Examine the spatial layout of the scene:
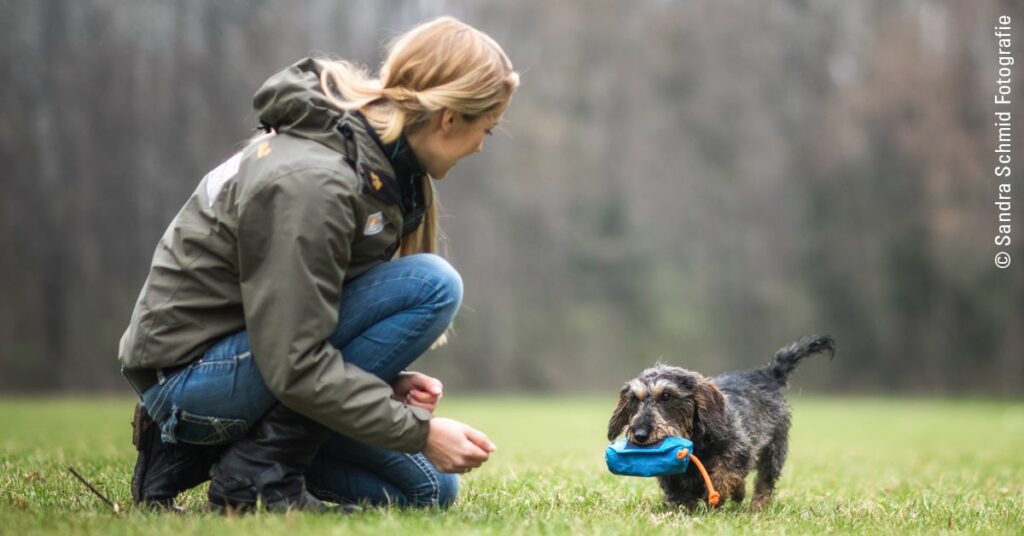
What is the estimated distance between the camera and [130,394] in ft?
73.9

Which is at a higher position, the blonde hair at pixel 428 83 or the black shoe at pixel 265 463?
the blonde hair at pixel 428 83

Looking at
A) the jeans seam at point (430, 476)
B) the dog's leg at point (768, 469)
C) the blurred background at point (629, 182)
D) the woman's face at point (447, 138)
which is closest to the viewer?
the woman's face at point (447, 138)

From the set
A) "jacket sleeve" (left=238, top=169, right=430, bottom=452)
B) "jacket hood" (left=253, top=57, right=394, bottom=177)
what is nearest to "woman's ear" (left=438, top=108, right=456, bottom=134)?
"jacket hood" (left=253, top=57, right=394, bottom=177)

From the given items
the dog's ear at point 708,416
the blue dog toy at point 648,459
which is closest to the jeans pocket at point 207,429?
the blue dog toy at point 648,459

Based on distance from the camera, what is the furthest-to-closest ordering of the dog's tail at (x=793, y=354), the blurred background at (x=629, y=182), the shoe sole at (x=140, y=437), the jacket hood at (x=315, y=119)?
the blurred background at (x=629, y=182) < the dog's tail at (x=793, y=354) < the shoe sole at (x=140, y=437) < the jacket hood at (x=315, y=119)

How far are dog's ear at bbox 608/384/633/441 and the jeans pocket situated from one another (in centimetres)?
188

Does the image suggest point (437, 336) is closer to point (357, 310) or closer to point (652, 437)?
point (357, 310)

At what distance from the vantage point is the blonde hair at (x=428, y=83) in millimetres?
3197

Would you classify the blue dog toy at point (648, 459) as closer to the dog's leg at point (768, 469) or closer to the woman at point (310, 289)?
the woman at point (310, 289)

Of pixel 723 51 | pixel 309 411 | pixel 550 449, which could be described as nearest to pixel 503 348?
pixel 723 51

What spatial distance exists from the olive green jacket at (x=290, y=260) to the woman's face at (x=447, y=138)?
128 millimetres

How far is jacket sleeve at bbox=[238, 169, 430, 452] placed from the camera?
9.80 ft

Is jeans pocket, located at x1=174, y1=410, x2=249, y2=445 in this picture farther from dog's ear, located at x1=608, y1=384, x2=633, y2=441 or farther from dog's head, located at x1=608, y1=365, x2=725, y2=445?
dog's ear, located at x1=608, y1=384, x2=633, y2=441

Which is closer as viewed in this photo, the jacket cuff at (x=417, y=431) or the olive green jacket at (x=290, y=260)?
the olive green jacket at (x=290, y=260)
